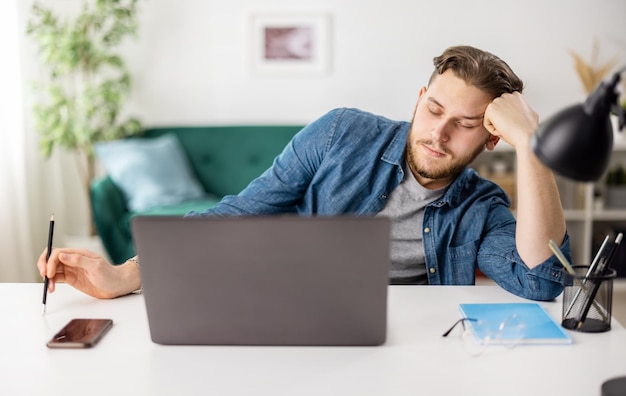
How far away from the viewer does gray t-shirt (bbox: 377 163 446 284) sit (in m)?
1.59

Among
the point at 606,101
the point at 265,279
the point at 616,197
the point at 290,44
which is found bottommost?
the point at 616,197

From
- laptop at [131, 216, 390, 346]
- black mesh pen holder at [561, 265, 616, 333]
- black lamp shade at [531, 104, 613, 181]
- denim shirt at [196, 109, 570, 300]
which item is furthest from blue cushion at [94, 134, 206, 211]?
black lamp shade at [531, 104, 613, 181]

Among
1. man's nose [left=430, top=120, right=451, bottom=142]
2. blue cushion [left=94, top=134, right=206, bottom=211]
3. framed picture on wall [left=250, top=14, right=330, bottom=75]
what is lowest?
blue cushion [left=94, top=134, right=206, bottom=211]

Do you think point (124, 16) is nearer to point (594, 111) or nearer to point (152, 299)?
point (152, 299)

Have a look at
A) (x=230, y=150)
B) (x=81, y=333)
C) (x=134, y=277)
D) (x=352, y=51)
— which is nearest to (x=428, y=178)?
(x=134, y=277)

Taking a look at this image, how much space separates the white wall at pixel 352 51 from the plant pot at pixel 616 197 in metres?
0.53

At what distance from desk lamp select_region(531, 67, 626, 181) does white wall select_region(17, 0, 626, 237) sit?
3.01m

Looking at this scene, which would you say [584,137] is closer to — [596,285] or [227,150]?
[596,285]

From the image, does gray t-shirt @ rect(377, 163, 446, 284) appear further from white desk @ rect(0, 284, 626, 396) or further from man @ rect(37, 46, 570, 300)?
white desk @ rect(0, 284, 626, 396)

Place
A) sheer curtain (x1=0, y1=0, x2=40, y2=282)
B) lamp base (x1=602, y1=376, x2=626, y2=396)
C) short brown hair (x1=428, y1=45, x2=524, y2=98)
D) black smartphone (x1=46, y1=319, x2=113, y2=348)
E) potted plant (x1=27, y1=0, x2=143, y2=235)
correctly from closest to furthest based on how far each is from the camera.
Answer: lamp base (x1=602, y1=376, x2=626, y2=396) → black smartphone (x1=46, y1=319, x2=113, y2=348) → short brown hair (x1=428, y1=45, x2=524, y2=98) → sheer curtain (x1=0, y1=0, x2=40, y2=282) → potted plant (x1=27, y1=0, x2=143, y2=235)

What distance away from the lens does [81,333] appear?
1090mm

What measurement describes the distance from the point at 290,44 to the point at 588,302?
298 centimetres

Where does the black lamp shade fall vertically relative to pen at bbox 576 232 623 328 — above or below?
above

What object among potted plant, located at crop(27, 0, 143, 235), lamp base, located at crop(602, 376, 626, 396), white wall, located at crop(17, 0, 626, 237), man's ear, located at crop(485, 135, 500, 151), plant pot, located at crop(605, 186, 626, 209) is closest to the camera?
lamp base, located at crop(602, 376, 626, 396)
